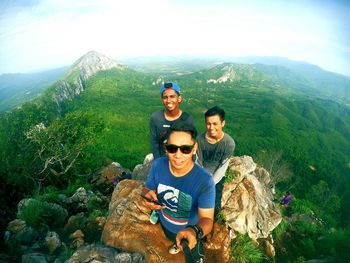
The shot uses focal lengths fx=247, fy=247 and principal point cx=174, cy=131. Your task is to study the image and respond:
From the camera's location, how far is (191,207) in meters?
3.25

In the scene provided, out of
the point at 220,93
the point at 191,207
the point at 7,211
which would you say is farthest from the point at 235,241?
the point at 220,93

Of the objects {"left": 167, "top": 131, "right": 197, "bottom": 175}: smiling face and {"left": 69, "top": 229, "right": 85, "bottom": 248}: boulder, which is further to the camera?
{"left": 69, "top": 229, "right": 85, "bottom": 248}: boulder

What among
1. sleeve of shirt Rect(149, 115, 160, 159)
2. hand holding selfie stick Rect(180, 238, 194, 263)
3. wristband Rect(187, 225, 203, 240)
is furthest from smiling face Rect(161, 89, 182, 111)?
hand holding selfie stick Rect(180, 238, 194, 263)

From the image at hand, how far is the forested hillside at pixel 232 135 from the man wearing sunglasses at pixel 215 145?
13.0 feet

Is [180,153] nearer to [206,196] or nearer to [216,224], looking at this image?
[206,196]

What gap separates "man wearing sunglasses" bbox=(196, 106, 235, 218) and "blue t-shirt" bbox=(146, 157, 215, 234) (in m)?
1.95

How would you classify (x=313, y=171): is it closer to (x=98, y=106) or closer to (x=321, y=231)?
(x=321, y=231)

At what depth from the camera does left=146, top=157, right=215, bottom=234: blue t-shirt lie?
302 centimetres

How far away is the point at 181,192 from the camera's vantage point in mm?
3213

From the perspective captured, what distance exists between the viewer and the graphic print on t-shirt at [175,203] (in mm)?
3242

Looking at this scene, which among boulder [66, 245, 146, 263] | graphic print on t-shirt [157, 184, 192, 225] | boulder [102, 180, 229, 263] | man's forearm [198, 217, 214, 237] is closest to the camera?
man's forearm [198, 217, 214, 237]

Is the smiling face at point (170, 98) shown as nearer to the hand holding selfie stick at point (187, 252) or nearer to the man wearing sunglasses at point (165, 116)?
the man wearing sunglasses at point (165, 116)

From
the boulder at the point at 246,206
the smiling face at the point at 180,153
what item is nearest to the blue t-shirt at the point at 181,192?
the smiling face at the point at 180,153

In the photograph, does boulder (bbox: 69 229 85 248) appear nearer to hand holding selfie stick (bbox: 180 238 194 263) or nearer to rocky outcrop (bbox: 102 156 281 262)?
rocky outcrop (bbox: 102 156 281 262)
